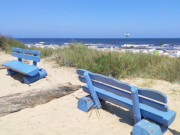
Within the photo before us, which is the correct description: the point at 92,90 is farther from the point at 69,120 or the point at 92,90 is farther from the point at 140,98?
the point at 140,98

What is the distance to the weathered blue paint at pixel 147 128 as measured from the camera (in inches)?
86.9

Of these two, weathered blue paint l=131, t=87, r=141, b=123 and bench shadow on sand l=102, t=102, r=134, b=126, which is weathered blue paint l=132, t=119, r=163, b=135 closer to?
weathered blue paint l=131, t=87, r=141, b=123

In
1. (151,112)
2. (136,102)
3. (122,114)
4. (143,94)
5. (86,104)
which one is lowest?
(122,114)

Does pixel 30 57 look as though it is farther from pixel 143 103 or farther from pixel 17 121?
pixel 143 103

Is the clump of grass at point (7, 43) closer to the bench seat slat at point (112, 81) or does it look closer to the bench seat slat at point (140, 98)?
the bench seat slat at point (140, 98)

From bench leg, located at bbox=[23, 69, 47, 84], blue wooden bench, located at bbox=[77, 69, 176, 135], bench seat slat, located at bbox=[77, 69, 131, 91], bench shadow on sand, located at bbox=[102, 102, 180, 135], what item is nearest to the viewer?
blue wooden bench, located at bbox=[77, 69, 176, 135]

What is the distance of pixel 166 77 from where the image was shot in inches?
200

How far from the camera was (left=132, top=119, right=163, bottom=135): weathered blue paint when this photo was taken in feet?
7.24

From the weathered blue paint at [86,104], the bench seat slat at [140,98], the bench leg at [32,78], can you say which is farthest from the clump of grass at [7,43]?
the bench seat slat at [140,98]

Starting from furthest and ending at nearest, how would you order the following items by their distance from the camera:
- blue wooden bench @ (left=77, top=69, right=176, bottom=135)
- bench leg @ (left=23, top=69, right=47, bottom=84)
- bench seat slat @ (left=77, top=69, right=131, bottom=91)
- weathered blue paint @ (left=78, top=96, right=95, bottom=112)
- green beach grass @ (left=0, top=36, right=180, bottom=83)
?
green beach grass @ (left=0, top=36, right=180, bottom=83)
bench leg @ (left=23, top=69, right=47, bottom=84)
weathered blue paint @ (left=78, top=96, right=95, bottom=112)
bench seat slat @ (left=77, top=69, right=131, bottom=91)
blue wooden bench @ (left=77, top=69, right=176, bottom=135)

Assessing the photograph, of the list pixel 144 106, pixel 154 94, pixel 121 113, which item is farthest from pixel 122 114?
pixel 154 94

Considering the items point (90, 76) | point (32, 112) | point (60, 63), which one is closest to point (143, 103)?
point (90, 76)

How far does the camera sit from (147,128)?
2.23m

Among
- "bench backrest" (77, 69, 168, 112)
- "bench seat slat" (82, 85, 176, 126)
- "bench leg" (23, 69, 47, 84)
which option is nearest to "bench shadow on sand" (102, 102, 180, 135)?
"bench seat slat" (82, 85, 176, 126)
